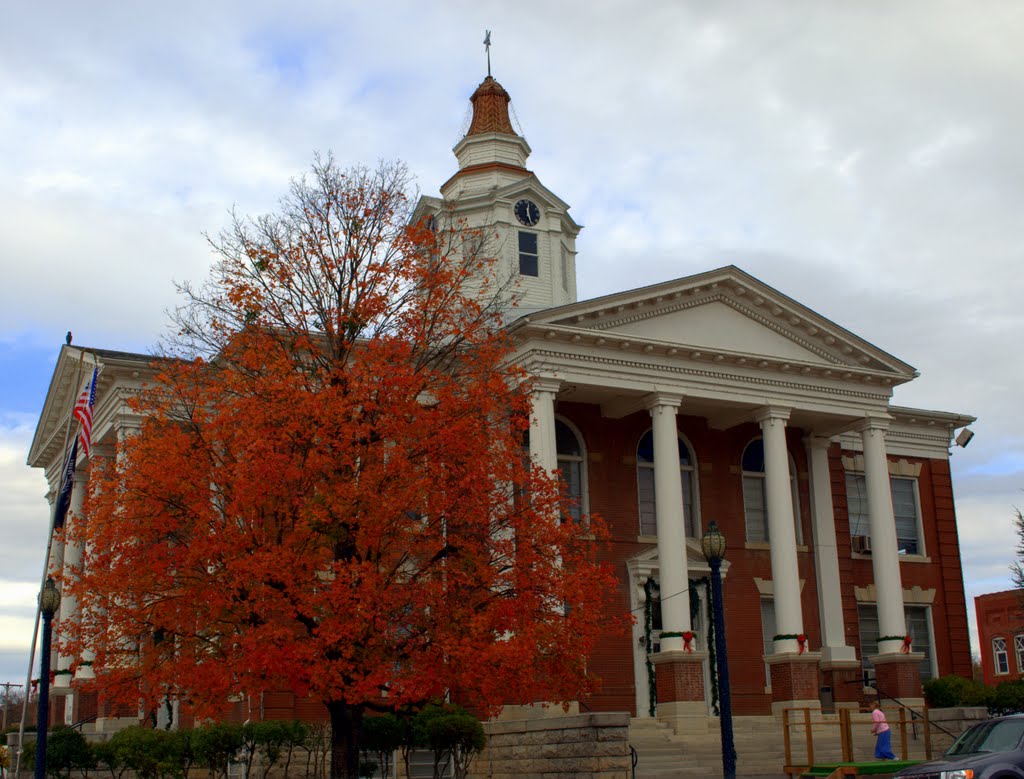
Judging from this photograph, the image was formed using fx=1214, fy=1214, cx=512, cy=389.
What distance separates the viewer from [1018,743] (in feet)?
52.4

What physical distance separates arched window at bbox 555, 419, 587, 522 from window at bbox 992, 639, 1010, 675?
125 feet

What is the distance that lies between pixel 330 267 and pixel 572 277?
1945 cm

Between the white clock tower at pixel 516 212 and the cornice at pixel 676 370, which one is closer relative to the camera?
the cornice at pixel 676 370

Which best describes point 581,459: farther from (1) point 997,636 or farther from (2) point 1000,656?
(2) point 1000,656

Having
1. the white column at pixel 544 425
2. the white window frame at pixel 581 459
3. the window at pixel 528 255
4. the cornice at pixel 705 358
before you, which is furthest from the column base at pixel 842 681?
the window at pixel 528 255

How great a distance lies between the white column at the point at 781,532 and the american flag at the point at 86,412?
690 inches

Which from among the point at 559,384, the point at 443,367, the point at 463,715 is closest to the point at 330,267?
the point at 443,367

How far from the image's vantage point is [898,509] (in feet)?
131

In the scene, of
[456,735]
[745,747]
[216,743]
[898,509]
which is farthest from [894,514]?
[216,743]

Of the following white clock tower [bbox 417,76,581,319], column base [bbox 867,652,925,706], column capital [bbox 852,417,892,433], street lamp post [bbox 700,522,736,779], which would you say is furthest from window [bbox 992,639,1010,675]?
street lamp post [bbox 700,522,736,779]

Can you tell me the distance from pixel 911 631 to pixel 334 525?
26.2 metres

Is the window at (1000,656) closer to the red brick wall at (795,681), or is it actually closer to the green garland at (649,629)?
the red brick wall at (795,681)

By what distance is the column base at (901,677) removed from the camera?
3291 centimetres

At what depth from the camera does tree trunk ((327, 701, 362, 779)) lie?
1834 centimetres
